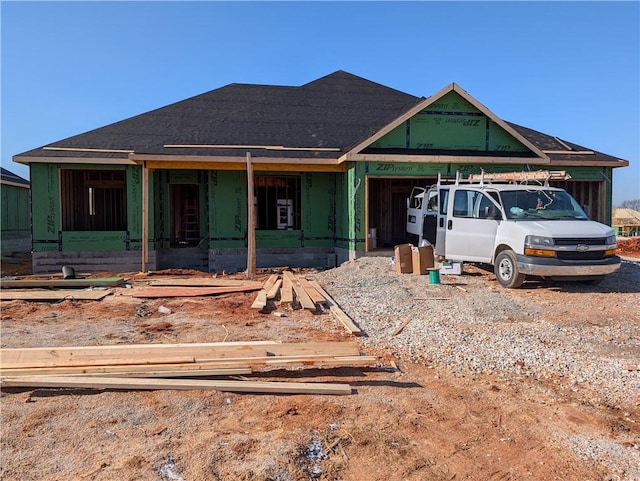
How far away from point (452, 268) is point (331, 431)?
8.27m

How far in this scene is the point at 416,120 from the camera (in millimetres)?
15000

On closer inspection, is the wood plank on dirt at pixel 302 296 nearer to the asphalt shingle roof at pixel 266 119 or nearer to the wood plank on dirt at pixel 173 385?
the wood plank on dirt at pixel 173 385

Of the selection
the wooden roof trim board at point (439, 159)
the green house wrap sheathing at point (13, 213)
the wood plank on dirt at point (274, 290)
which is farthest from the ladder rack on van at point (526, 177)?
the green house wrap sheathing at point (13, 213)

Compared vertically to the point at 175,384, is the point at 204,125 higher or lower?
higher

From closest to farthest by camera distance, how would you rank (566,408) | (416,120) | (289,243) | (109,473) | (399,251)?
(109,473)
(566,408)
(399,251)
(416,120)
(289,243)

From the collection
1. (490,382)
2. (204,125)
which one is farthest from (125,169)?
(490,382)

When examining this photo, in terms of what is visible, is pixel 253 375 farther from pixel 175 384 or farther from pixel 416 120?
pixel 416 120

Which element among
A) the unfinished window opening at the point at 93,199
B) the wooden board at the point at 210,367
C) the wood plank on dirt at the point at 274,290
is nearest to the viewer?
the wooden board at the point at 210,367

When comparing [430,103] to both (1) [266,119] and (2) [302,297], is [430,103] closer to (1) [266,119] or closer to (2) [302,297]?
(1) [266,119]

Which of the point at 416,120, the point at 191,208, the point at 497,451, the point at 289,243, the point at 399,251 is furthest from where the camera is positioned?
the point at 191,208

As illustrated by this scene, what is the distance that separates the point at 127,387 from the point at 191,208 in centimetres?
1462

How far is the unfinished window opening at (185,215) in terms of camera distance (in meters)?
18.3

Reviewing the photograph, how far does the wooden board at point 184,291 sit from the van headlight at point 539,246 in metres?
5.60

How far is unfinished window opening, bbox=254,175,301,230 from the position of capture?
55.0 ft
